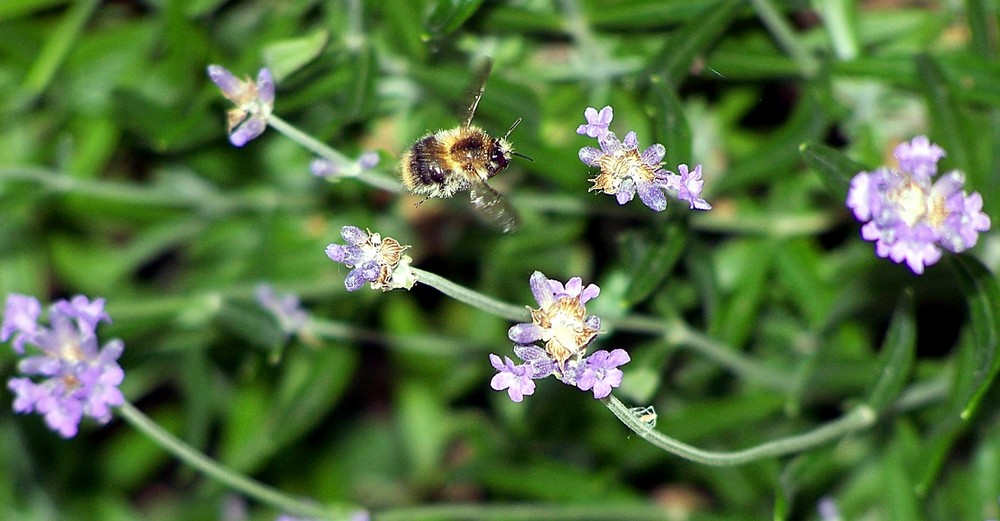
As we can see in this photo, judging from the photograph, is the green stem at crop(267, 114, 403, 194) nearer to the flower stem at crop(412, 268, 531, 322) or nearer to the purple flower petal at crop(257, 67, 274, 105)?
the purple flower petal at crop(257, 67, 274, 105)

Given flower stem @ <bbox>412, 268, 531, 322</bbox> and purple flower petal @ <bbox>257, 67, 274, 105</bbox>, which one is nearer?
flower stem @ <bbox>412, 268, 531, 322</bbox>

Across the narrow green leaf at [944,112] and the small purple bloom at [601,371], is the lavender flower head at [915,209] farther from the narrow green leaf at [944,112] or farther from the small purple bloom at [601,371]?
the narrow green leaf at [944,112]

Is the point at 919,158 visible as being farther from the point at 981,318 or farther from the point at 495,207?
the point at 495,207


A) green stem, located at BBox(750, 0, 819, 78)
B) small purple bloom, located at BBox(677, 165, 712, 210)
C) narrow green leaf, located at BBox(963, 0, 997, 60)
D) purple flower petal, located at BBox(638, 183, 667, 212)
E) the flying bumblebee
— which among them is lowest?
small purple bloom, located at BBox(677, 165, 712, 210)

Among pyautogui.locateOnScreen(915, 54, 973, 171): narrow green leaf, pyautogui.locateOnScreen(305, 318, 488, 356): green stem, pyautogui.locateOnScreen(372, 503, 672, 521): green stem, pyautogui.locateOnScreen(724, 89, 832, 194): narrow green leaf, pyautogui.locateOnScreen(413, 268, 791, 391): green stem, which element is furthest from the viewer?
pyautogui.locateOnScreen(305, 318, 488, 356): green stem

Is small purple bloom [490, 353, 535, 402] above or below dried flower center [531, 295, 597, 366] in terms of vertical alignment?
below

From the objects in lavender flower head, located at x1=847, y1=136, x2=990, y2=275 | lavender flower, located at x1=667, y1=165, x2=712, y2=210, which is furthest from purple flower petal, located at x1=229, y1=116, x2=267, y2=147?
lavender flower head, located at x1=847, y1=136, x2=990, y2=275

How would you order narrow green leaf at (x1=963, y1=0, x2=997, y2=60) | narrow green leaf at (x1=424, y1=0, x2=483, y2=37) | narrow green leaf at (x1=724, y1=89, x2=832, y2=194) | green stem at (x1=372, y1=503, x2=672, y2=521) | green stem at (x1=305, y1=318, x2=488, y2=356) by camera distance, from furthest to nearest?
green stem at (x1=305, y1=318, x2=488, y2=356) → green stem at (x1=372, y1=503, x2=672, y2=521) → narrow green leaf at (x1=724, y1=89, x2=832, y2=194) → narrow green leaf at (x1=963, y1=0, x2=997, y2=60) → narrow green leaf at (x1=424, y1=0, x2=483, y2=37)
